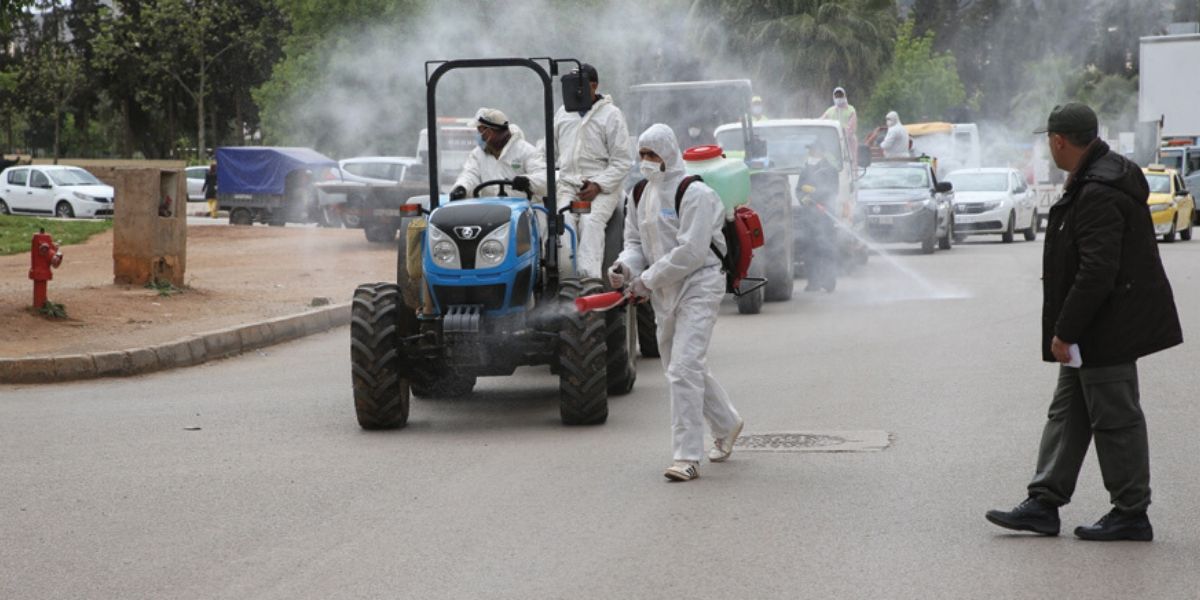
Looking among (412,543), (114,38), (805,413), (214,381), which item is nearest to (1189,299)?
(805,413)

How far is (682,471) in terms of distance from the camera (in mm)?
8328

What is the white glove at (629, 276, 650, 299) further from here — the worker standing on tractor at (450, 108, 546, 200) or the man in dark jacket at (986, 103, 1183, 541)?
the worker standing on tractor at (450, 108, 546, 200)

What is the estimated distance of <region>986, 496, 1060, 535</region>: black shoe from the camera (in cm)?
691

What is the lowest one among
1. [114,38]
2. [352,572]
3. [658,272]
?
[352,572]

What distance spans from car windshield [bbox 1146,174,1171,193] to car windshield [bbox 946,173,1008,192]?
279 cm

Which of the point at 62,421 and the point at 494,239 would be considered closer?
the point at 494,239

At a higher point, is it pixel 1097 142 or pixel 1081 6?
pixel 1081 6

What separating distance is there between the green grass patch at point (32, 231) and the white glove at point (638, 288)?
65.1 feet

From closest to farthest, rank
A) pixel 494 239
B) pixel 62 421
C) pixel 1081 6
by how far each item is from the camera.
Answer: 1. pixel 494 239
2. pixel 62 421
3. pixel 1081 6

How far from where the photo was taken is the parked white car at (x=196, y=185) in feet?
185

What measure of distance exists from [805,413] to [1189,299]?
9.69 m

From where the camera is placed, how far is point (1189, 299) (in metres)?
18.8

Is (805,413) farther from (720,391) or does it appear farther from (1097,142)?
(1097,142)

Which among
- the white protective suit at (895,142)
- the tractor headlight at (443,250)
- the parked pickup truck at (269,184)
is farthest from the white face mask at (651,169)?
the parked pickup truck at (269,184)
